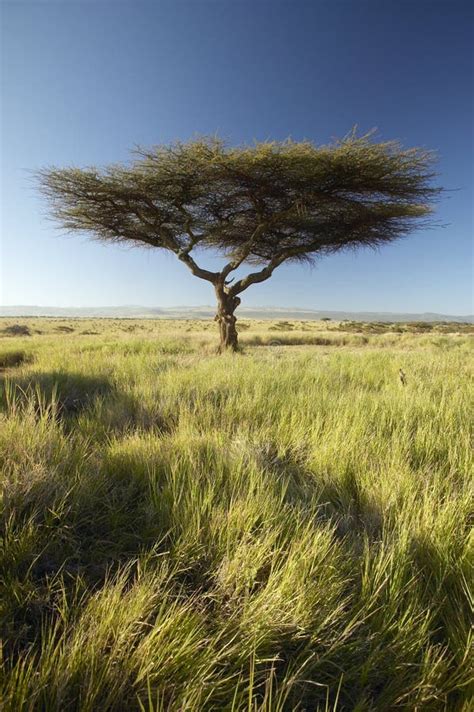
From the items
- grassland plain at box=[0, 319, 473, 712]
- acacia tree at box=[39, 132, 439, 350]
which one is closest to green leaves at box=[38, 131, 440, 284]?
acacia tree at box=[39, 132, 439, 350]

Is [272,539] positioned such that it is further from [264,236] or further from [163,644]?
[264,236]

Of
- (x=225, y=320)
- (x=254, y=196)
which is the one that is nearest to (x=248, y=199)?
(x=254, y=196)

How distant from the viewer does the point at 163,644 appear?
962 millimetres

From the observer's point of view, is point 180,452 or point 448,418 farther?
point 448,418

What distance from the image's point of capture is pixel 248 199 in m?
10.7

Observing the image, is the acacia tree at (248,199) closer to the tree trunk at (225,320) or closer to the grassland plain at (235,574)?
the tree trunk at (225,320)

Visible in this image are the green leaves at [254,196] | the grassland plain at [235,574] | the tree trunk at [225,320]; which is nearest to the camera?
the grassland plain at [235,574]

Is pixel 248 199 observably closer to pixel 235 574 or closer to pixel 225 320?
pixel 225 320

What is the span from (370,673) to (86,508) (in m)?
1.41

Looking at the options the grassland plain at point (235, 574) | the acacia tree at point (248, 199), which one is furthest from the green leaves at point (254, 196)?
the grassland plain at point (235, 574)

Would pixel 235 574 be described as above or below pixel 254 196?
below

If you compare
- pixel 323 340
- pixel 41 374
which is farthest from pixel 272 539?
pixel 323 340

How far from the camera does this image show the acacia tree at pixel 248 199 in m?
8.67

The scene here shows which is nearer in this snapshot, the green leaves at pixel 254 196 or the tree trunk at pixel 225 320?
the green leaves at pixel 254 196
